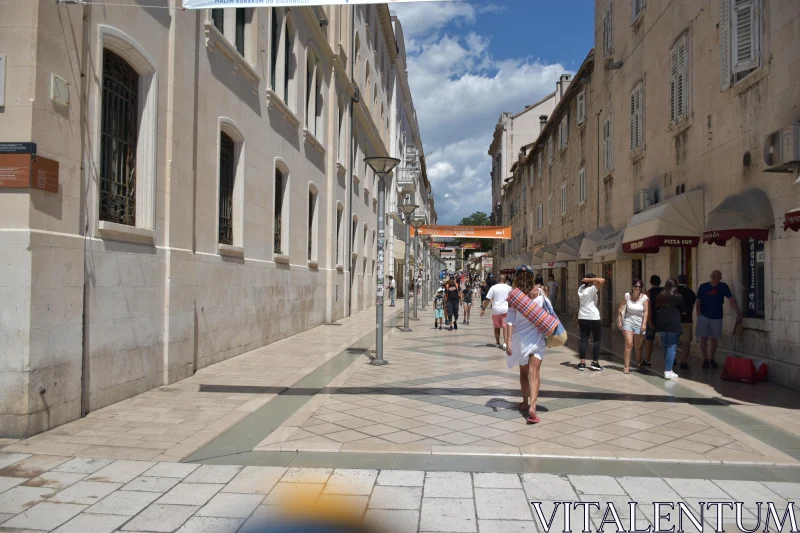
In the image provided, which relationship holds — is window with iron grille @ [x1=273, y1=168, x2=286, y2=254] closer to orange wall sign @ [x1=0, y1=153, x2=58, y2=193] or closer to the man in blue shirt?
orange wall sign @ [x1=0, y1=153, x2=58, y2=193]

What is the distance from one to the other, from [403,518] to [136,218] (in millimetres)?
5617

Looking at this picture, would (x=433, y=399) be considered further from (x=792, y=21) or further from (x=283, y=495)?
(x=792, y=21)

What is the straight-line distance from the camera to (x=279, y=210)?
1487 centimetres

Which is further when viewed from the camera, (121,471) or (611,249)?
(611,249)

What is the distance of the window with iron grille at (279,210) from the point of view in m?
14.6

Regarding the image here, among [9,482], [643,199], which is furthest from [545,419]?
[643,199]

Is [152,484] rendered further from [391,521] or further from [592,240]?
[592,240]

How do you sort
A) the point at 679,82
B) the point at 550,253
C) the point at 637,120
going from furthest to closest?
the point at 550,253 → the point at 637,120 → the point at 679,82

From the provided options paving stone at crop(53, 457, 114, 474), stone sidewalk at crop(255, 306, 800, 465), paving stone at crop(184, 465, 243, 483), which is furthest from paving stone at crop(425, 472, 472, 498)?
paving stone at crop(53, 457, 114, 474)

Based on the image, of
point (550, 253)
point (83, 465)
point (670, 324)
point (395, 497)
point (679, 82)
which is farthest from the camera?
point (550, 253)

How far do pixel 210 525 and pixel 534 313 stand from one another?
392 cm

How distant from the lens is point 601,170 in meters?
19.2

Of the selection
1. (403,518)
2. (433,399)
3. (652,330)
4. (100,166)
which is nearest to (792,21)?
(652,330)

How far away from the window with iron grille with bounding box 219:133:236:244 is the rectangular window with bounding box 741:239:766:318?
359 inches
